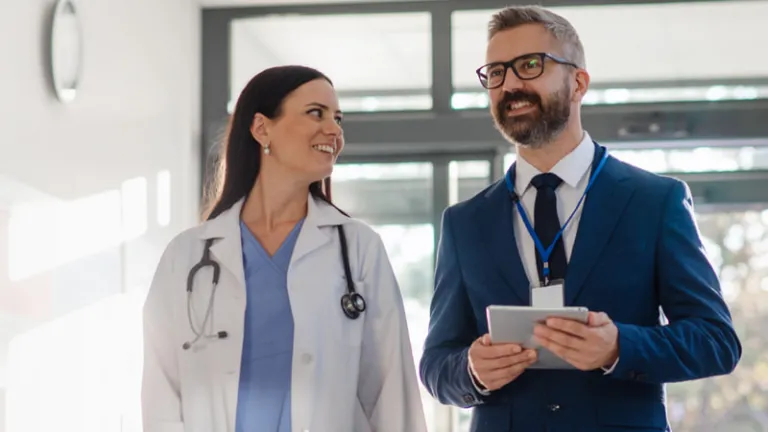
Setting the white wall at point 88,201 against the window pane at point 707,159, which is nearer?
the white wall at point 88,201

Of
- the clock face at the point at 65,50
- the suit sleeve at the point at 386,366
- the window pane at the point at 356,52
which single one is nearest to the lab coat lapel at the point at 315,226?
the suit sleeve at the point at 386,366

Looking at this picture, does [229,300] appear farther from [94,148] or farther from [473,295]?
[94,148]

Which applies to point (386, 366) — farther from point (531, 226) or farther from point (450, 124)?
point (450, 124)

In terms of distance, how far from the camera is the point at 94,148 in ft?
14.6

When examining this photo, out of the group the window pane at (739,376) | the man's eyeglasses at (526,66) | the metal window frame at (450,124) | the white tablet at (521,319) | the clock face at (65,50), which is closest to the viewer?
the white tablet at (521,319)

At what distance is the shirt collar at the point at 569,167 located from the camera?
2.50 metres

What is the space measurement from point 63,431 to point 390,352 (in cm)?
187

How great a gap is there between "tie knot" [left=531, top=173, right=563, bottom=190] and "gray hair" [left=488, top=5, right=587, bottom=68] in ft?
0.87

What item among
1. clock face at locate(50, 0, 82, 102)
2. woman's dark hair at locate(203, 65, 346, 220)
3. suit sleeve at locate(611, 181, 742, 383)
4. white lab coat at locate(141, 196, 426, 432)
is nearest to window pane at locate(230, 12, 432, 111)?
clock face at locate(50, 0, 82, 102)

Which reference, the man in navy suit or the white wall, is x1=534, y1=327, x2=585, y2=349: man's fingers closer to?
the man in navy suit

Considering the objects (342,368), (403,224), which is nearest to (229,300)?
(342,368)

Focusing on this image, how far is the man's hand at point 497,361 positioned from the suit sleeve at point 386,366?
36 cm

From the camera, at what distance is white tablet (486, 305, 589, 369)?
2.07 m

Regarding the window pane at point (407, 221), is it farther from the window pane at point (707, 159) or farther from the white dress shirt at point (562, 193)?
the white dress shirt at point (562, 193)
